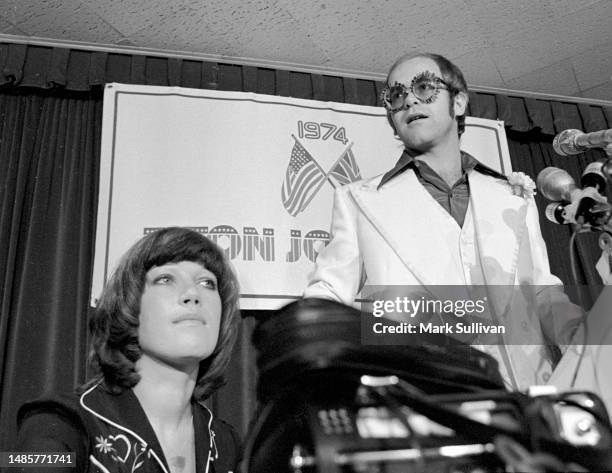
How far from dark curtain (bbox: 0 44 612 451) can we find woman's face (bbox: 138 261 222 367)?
0.88 meters

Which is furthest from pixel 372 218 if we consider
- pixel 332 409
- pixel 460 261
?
pixel 332 409

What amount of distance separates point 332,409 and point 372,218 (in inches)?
30.3

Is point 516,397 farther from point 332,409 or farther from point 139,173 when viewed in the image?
point 139,173

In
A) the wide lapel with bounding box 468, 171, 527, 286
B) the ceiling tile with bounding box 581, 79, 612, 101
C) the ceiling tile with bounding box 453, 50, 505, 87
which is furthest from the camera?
the ceiling tile with bounding box 581, 79, 612, 101

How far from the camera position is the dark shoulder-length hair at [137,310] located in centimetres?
132

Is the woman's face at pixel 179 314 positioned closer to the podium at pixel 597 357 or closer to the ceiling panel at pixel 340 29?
the podium at pixel 597 357

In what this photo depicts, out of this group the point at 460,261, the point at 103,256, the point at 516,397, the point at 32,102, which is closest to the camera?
the point at 516,397

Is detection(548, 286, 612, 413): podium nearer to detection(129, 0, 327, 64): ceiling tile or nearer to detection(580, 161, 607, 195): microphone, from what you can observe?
detection(580, 161, 607, 195): microphone

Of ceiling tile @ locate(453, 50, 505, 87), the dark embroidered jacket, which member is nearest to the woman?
the dark embroidered jacket

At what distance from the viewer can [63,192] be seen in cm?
231

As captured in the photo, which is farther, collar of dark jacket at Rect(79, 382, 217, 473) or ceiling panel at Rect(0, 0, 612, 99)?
ceiling panel at Rect(0, 0, 612, 99)

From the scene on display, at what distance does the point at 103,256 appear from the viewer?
211 centimetres

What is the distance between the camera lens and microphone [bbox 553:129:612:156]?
0.83 metres

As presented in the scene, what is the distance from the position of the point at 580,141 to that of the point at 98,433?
3.08 feet
